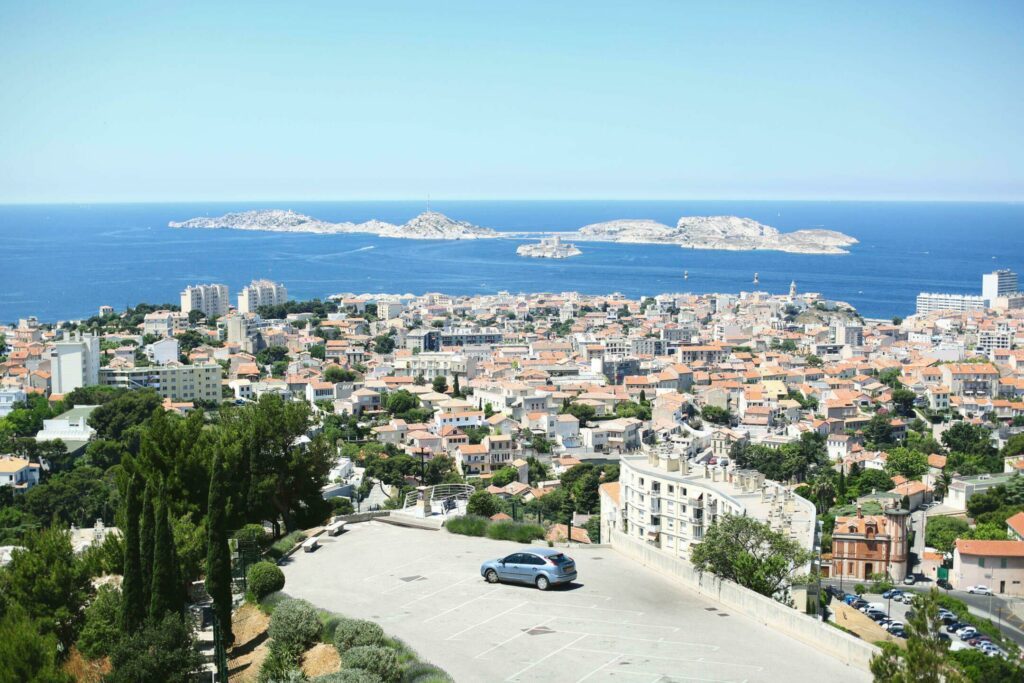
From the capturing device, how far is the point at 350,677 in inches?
238

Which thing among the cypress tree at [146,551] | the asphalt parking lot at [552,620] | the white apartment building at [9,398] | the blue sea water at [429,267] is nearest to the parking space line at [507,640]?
the asphalt parking lot at [552,620]

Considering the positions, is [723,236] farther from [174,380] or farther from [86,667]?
[86,667]

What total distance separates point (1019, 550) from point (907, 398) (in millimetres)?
19214

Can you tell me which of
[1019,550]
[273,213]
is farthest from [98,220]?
[1019,550]

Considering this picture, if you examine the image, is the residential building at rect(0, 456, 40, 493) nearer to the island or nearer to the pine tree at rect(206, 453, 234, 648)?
the pine tree at rect(206, 453, 234, 648)

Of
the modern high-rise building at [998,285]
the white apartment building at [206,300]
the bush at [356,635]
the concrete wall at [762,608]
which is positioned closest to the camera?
the concrete wall at [762,608]

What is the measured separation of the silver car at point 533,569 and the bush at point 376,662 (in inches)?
78.1

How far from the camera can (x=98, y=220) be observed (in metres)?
192

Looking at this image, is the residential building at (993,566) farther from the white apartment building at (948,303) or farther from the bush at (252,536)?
the white apartment building at (948,303)

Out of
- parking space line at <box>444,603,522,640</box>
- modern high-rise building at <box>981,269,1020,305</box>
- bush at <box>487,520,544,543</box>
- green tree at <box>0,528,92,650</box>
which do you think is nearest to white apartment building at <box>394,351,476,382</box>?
bush at <box>487,520,544,543</box>

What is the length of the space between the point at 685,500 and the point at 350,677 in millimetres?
8514

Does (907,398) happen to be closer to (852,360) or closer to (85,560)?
(852,360)

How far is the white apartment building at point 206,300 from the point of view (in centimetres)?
6106

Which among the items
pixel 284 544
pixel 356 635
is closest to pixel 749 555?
pixel 356 635
